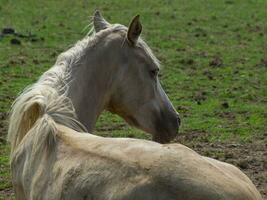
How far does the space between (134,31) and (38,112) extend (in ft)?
3.88

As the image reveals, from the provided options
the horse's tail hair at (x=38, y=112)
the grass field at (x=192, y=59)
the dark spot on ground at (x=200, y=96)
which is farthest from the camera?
the dark spot on ground at (x=200, y=96)

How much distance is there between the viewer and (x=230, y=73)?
1309cm

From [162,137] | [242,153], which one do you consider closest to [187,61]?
[242,153]

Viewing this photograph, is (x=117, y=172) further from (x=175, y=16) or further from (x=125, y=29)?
(x=175, y=16)

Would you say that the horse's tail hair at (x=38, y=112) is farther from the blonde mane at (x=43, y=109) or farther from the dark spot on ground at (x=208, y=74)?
the dark spot on ground at (x=208, y=74)

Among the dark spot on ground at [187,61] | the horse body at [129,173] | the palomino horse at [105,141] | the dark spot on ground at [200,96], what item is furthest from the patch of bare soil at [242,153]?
the dark spot on ground at [187,61]

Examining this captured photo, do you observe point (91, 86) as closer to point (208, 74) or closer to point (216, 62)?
point (208, 74)

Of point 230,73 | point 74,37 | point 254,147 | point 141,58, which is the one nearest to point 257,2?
point 74,37

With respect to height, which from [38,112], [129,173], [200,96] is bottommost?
[200,96]

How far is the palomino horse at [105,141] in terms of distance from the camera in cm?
379

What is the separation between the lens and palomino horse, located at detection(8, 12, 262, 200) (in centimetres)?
379

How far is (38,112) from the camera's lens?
5121 millimetres

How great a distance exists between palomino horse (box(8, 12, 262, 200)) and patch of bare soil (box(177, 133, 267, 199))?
2.06 metres

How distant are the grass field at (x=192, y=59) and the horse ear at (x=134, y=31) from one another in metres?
2.27
